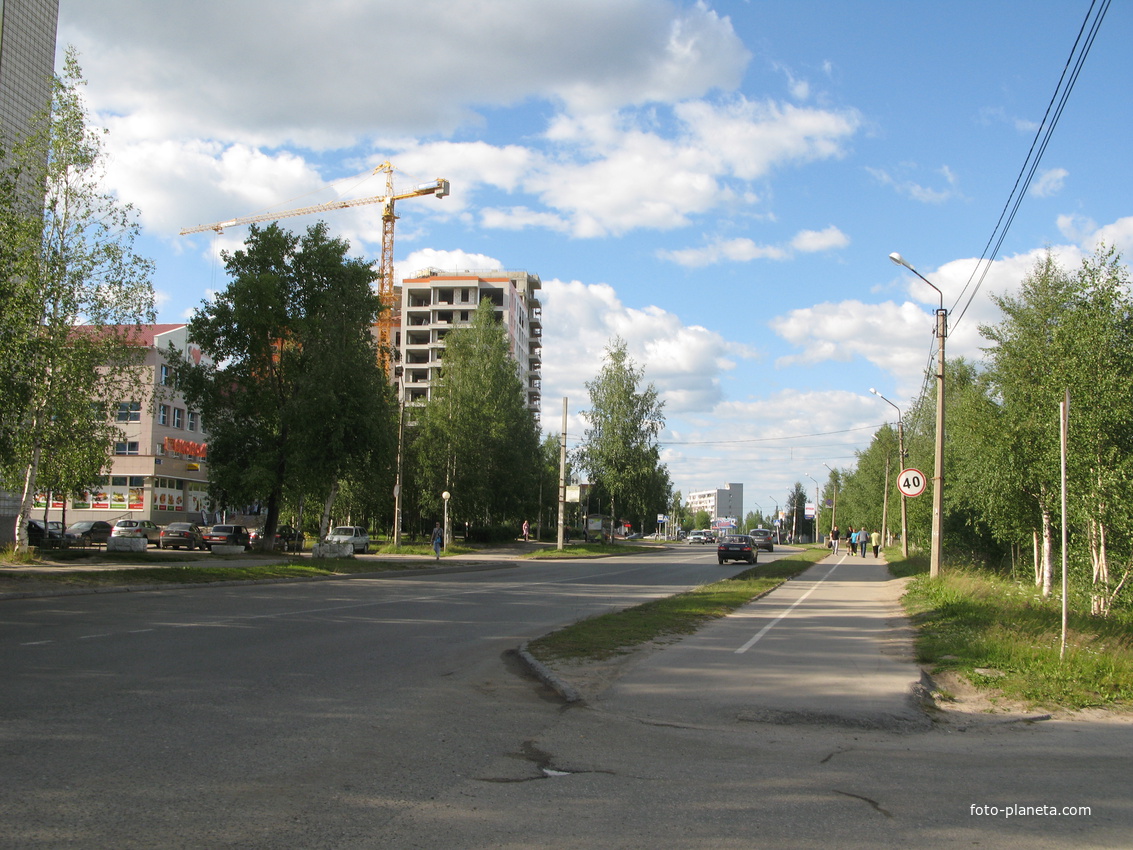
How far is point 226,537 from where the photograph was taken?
46.7 m

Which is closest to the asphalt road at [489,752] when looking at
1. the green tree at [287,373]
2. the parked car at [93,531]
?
the green tree at [287,373]

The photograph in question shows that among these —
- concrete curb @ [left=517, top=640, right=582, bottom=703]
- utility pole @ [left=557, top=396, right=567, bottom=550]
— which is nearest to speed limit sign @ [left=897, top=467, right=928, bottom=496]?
concrete curb @ [left=517, top=640, right=582, bottom=703]

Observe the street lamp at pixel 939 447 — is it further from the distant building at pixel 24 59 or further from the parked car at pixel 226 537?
the parked car at pixel 226 537

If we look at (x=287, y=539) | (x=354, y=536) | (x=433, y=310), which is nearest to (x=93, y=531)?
(x=287, y=539)

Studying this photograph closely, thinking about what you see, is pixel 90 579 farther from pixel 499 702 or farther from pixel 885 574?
pixel 885 574

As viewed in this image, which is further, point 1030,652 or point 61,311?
point 61,311

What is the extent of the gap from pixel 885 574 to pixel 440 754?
107 ft

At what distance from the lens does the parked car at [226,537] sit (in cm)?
4638

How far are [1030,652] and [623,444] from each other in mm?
52663

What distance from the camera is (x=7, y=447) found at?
2386cm

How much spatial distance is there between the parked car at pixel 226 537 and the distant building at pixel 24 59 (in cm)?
2344

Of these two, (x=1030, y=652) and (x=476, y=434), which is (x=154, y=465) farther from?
(x=1030, y=652)

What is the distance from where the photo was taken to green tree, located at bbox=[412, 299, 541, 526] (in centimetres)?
5616

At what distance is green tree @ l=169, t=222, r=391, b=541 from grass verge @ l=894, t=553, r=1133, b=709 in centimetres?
2336
